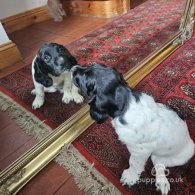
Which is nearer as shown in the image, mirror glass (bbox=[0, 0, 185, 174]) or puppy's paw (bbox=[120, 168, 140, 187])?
puppy's paw (bbox=[120, 168, 140, 187])

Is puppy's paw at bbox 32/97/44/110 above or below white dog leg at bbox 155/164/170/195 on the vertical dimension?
above

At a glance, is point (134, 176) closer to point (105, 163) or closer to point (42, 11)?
point (105, 163)

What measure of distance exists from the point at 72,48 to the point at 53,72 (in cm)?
43

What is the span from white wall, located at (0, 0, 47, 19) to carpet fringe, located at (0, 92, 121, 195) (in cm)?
53

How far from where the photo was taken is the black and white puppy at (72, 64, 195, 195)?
764 mm

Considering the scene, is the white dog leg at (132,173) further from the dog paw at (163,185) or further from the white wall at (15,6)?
the white wall at (15,6)

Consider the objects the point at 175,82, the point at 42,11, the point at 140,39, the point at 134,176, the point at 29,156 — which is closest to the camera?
the point at 134,176

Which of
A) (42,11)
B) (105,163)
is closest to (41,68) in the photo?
(42,11)

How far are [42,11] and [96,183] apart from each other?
1085 millimetres

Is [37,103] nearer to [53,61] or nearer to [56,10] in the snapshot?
[53,61]

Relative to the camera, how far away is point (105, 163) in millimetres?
1161

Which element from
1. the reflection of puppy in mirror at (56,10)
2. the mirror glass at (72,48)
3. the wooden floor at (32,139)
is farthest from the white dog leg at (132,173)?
the reflection of puppy in mirror at (56,10)

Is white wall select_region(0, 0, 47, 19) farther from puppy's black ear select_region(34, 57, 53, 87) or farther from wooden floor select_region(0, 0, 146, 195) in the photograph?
puppy's black ear select_region(34, 57, 53, 87)

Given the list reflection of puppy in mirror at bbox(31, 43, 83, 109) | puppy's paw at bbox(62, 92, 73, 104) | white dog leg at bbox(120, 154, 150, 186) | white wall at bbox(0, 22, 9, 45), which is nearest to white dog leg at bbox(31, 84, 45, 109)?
reflection of puppy in mirror at bbox(31, 43, 83, 109)
